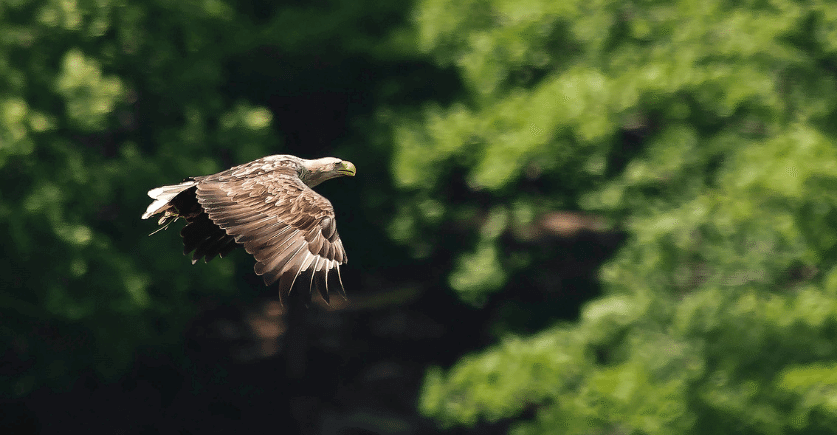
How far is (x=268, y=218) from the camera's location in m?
6.44

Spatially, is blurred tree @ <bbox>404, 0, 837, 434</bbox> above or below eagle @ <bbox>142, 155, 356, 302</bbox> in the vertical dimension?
above

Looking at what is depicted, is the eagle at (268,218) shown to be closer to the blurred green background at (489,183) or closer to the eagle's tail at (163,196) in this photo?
the eagle's tail at (163,196)

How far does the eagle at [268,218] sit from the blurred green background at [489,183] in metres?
5.19

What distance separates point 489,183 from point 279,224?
6759mm

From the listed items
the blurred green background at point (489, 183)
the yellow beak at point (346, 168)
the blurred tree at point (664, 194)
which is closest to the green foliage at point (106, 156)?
the blurred green background at point (489, 183)

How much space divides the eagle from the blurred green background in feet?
17.0

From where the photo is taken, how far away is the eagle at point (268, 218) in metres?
6.12

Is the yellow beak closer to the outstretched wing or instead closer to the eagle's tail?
the outstretched wing

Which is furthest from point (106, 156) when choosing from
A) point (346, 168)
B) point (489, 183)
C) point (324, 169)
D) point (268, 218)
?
point (268, 218)

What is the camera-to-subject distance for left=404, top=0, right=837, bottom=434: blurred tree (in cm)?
1154

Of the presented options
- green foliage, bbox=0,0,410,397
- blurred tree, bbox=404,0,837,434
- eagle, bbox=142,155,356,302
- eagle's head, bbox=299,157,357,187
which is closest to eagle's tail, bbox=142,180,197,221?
eagle, bbox=142,155,356,302

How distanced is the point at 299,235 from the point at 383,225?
8960 mm

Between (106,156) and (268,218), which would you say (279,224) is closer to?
(268,218)

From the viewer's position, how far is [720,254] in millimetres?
11859
